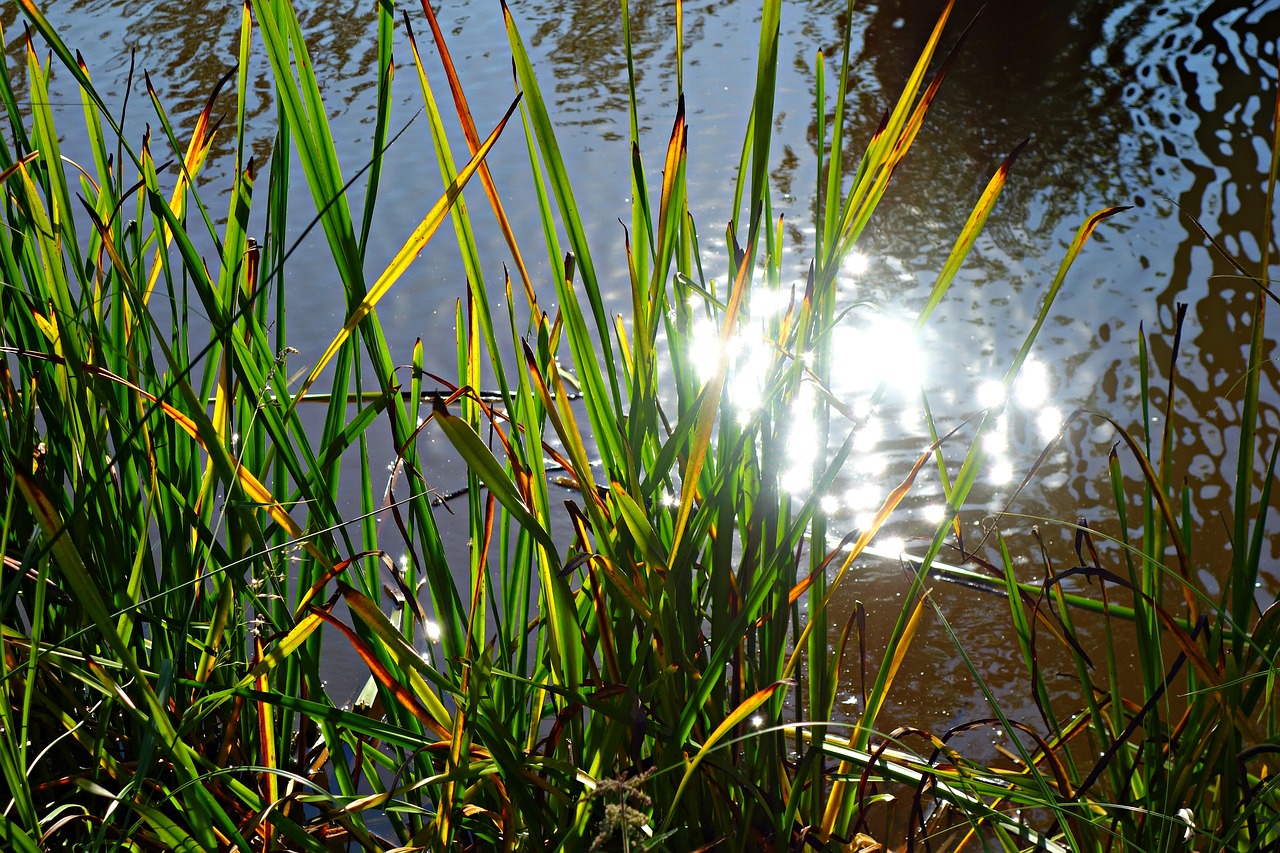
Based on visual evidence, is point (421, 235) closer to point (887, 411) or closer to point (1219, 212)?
point (887, 411)

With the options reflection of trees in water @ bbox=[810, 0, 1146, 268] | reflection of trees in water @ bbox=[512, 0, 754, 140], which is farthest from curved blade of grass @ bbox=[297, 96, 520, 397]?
reflection of trees in water @ bbox=[512, 0, 754, 140]

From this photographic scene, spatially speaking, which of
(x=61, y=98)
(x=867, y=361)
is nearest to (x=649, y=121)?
(x=867, y=361)

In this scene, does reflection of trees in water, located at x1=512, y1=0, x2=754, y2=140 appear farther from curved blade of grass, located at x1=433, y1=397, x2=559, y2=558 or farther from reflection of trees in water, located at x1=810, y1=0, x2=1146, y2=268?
curved blade of grass, located at x1=433, y1=397, x2=559, y2=558

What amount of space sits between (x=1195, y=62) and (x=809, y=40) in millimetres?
1085

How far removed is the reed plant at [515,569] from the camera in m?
0.60

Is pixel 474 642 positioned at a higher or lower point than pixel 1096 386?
higher

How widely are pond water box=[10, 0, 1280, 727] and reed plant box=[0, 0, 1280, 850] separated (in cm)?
61

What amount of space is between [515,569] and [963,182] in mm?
2001

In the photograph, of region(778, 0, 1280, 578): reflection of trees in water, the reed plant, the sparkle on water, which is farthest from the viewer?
region(778, 0, 1280, 578): reflection of trees in water

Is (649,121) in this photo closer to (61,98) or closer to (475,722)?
(61,98)

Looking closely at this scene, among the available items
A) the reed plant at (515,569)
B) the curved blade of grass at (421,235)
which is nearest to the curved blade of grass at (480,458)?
the reed plant at (515,569)

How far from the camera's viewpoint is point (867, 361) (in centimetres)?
188

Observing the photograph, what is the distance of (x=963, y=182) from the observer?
2.47 metres

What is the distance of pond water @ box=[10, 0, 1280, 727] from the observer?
5.37 ft
